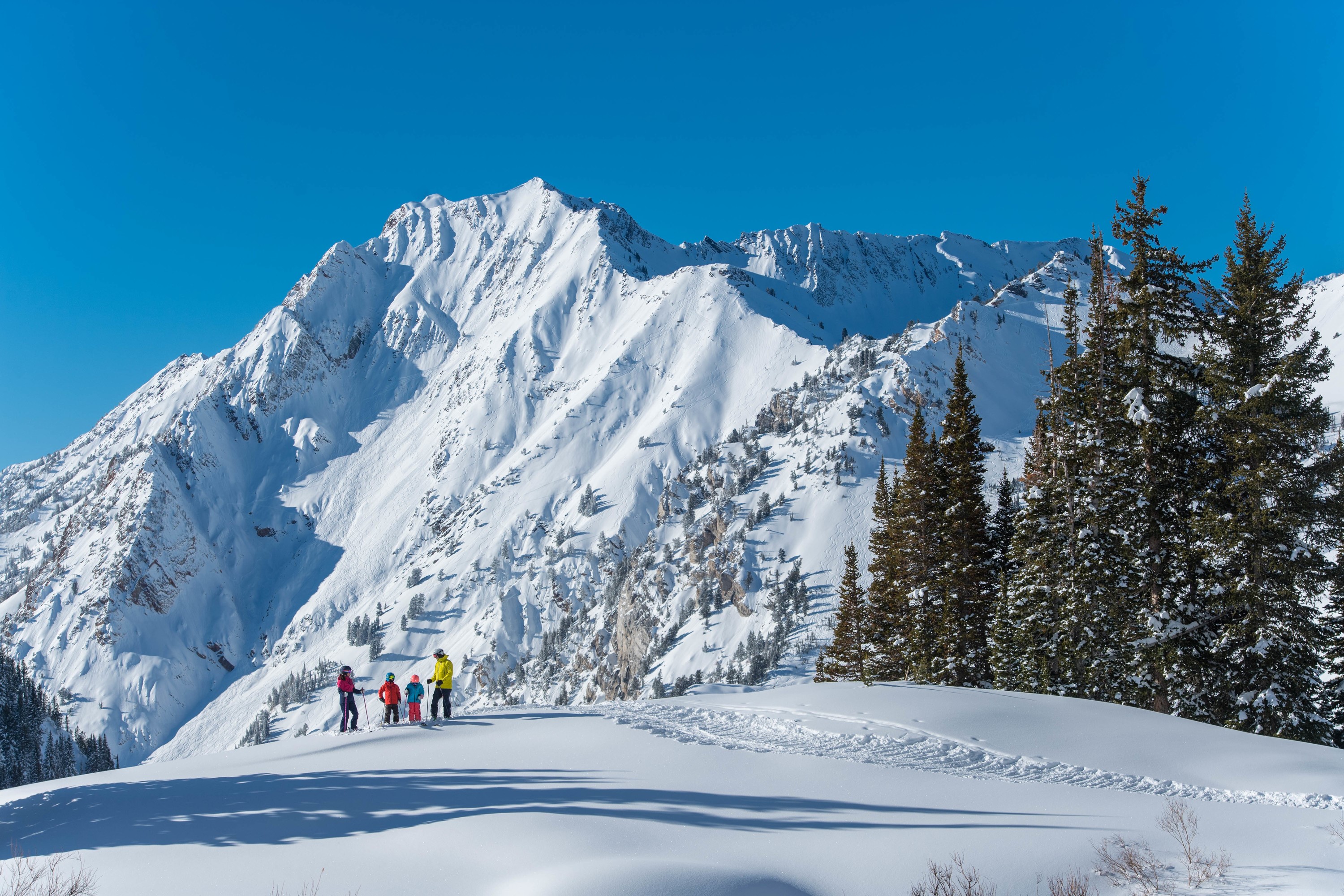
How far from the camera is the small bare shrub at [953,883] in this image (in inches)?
324

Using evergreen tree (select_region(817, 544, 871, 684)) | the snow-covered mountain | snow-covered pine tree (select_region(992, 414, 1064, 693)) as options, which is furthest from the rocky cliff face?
snow-covered pine tree (select_region(992, 414, 1064, 693))

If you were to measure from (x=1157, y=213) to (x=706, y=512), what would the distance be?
11238 centimetres

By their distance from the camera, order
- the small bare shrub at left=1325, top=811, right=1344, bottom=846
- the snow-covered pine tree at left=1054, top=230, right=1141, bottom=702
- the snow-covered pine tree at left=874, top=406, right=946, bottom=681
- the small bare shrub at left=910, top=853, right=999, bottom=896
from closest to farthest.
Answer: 1. the small bare shrub at left=910, top=853, right=999, bottom=896
2. the small bare shrub at left=1325, top=811, right=1344, bottom=846
3. the snow-covered pine tree at left=1054, top=230, right=1141, bottom=702
4. the snow-covered pine tree at left=874, top=406, right=946, bottom=681

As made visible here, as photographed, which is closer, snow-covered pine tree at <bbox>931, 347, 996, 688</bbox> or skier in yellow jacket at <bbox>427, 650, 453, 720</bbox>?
skier in yellow jacket at <bbox>427, 650, 453, 720</bbox>

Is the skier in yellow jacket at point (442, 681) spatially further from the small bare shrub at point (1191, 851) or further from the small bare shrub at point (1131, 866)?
the small bare shrub at point (1191, 851)

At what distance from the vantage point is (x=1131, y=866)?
28.9 feet

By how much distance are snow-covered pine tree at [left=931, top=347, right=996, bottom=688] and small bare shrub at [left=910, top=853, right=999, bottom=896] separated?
68.4 feet

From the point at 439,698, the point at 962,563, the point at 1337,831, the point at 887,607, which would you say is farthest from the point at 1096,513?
the point at 439,698

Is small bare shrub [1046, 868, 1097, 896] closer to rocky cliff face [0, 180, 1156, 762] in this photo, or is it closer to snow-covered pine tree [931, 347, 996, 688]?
snow-covered pine tree [931, 347, 996, 688]

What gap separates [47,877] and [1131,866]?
41.8ft

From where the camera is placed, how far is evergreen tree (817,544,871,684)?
35.0 metres

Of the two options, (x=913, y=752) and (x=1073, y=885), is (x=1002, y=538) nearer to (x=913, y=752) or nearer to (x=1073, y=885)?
(x=913, y=752)

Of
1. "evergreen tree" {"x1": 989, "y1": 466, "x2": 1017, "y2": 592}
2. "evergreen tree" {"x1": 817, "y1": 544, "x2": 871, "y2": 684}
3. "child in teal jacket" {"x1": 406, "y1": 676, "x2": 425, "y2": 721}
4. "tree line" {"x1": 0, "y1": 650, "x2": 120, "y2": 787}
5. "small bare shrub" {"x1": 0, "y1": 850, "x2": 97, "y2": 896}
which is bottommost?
"tree line" {"x1": 0, "y1": 650, "x2": 120, "y2": 787}

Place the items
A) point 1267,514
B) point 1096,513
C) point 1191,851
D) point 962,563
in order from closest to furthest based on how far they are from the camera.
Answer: point 1191,851 < point 1267,514 < point 1096,513 < point 962,563
